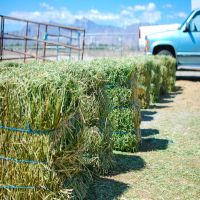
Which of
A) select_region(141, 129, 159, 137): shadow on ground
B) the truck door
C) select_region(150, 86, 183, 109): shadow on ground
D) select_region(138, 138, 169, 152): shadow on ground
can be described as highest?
the truck door

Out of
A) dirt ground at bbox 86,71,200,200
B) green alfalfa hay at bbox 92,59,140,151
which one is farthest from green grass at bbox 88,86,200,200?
green alfalfa hay at bbox 92,59,140,151

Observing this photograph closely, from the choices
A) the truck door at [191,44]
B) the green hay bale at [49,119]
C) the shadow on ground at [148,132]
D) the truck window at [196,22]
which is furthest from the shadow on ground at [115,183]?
the truck window at [196,22]

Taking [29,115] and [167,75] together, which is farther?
[167,75]

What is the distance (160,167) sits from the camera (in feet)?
19.3

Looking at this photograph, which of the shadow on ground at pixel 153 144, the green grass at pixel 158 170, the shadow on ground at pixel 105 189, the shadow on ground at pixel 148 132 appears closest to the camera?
the shadow on ground at pixel 105 189

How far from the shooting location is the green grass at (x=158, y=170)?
492 centimetres

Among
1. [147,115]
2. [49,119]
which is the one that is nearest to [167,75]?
[147,115]

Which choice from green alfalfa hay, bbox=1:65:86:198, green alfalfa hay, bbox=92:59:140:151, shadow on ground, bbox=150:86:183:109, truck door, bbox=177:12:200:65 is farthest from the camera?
truck door, bbox=177:12:200:65

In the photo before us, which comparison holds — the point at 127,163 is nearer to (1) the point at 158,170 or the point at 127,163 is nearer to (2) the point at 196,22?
(1) the point at 158,170

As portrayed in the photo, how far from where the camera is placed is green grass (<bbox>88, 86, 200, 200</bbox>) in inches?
194

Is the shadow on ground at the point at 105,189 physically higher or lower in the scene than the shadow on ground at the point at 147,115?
lower

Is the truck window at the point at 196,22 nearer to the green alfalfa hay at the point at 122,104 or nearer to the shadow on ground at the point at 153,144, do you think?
the shadow on ground at the point at 153,144

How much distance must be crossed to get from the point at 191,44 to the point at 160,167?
11735 millimetres

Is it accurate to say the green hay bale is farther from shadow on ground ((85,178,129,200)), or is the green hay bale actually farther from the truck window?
the truck window
